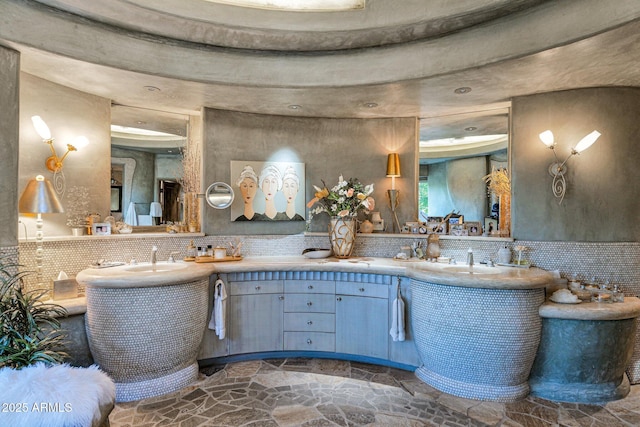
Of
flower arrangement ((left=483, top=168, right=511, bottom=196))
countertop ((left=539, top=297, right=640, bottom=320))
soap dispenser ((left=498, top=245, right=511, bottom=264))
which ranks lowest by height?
countertop ((left=539, top=297, right=640, bottom=320))

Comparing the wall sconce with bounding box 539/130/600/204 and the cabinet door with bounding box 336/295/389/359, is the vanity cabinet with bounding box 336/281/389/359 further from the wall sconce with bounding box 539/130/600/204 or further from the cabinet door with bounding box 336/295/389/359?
the wall sconce with bounding box 539/130/600/204

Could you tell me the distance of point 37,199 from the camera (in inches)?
111

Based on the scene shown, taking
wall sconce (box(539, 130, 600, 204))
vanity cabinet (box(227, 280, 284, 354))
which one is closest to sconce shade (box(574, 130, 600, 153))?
wall sconce (box(539, 130, 600, 204))

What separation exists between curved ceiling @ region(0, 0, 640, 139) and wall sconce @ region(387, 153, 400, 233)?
68 centimetres

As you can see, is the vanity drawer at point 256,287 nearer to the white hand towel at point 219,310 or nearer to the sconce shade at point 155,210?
the white hand towel at point 219,310

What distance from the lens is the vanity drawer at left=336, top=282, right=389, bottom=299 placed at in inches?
136

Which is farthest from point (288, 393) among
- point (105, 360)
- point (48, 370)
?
point (48, 370)

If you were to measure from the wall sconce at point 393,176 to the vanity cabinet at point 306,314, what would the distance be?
3.96ft

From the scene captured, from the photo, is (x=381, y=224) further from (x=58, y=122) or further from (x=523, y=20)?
(x=58, y=122)

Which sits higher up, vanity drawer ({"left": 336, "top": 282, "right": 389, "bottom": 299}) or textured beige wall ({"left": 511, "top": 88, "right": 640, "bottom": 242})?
textured beige wall ({"left": 511, "top": 88, "right": 640, "bottom": 242})

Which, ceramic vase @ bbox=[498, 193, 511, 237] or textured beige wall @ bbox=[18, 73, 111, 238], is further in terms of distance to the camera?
ceramic vase @ bbox=[498, 193, 511, 237]

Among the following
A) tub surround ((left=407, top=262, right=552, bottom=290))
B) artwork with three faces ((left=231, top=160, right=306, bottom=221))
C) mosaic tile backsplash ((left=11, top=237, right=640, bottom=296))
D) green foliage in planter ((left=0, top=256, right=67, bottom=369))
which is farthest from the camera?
artwork with three faces ((left=231, top=160, right=306, bottom=221))

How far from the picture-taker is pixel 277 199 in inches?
168

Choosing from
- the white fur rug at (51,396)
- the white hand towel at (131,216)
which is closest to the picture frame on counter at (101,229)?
the white hand towel at (131,216)
